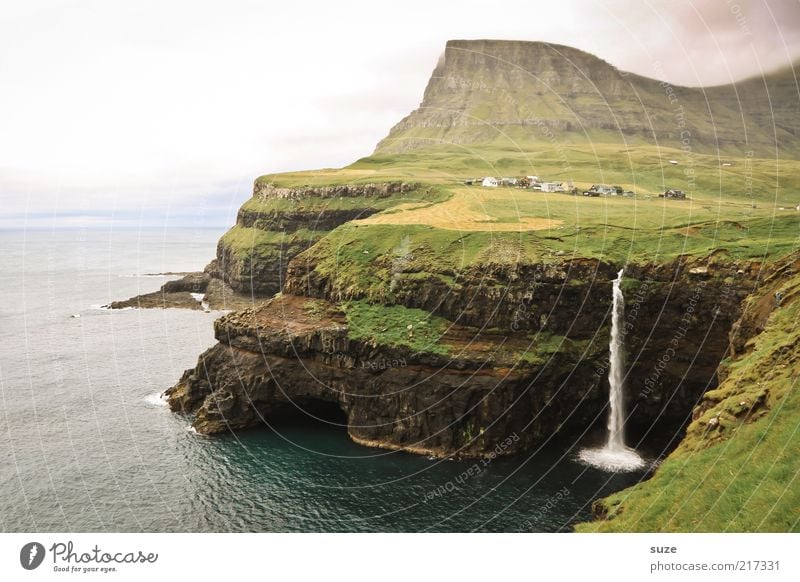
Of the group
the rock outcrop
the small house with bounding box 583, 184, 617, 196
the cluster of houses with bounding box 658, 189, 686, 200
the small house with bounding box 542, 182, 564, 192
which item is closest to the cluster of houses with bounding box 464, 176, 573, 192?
the small house with bounding box 542, 182, 564, 192

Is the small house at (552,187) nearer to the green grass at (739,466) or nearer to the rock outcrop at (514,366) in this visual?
the rock outcrop at (514,366)

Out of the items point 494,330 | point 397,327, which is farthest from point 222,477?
point 494,330

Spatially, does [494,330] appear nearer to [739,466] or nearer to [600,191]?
[739,466]

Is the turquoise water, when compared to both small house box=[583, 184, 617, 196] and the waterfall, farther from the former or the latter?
small house box=[583, 184, 617, 196]

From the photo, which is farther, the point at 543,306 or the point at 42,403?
the point at 42,403

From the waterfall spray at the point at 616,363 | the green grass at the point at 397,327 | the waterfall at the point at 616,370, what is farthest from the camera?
the green grass at the point at 397,327

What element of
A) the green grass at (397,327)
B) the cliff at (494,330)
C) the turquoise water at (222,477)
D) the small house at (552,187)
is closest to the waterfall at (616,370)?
the cliff at (494,330)
